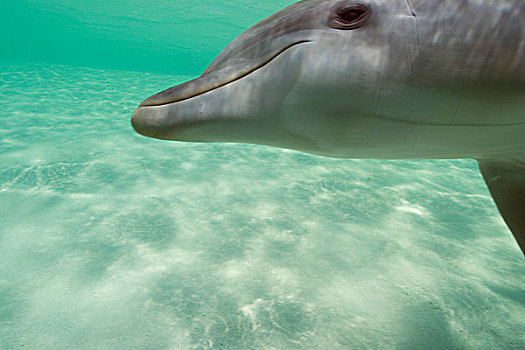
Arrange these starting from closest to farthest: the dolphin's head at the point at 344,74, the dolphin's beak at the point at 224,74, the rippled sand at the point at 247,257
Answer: the dolphin's head at the point at 344,74, the dolphin's beak at the point at 224,74, the rippled sand at the point at 247,257

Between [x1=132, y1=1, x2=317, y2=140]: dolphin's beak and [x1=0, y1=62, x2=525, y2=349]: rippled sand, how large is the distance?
1686 mm

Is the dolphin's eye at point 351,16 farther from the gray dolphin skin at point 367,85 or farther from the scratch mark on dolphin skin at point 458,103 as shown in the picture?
the scratch mark on dolphin skin at point 458,103

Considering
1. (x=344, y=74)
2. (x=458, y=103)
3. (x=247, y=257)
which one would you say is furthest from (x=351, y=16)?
(x=247, y=257)

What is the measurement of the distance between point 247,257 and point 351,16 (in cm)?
254

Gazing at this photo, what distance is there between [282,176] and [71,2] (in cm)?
5097

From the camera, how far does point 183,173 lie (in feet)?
18.4

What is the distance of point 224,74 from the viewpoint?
1.47 meters

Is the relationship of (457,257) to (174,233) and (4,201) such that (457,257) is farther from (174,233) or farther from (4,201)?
(4,201)

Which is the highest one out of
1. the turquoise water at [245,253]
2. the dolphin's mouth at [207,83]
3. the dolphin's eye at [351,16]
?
the dolphin's eye at [351,16]

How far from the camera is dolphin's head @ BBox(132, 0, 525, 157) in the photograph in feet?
4.05

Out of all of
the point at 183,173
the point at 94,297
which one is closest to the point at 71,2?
the point at 183,173

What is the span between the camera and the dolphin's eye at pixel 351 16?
133 centimetres

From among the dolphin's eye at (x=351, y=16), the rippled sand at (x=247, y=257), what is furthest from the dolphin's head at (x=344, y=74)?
the rippled sand at (x=247, y=257)

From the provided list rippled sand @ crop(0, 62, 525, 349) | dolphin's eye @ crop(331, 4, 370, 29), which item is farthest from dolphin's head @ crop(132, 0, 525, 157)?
rippled sand @ crop(0, 62, 525, 349)
